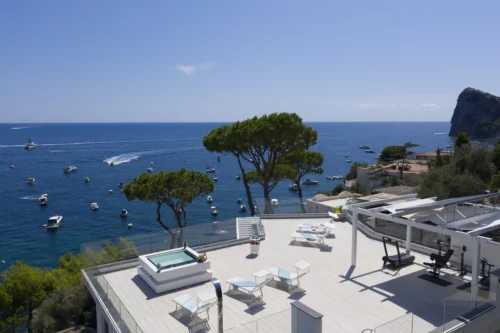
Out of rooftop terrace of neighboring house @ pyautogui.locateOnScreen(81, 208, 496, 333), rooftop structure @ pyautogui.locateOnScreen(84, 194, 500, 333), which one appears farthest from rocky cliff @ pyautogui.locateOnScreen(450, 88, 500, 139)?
rooftop terrace of neighboring house @ pyautogui.locateOnScreen(81, 208, 496, 333)

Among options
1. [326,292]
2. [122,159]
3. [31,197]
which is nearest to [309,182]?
[31,197]

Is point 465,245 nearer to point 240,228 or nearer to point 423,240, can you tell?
point 423,240

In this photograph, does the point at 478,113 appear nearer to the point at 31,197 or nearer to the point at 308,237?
the point at 31,197

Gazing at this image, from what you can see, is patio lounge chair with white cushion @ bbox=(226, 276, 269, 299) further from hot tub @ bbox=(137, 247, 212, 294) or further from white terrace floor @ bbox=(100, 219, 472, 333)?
hot tub @ bbox=(137, 247, 212, 294)

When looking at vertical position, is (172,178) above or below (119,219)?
above

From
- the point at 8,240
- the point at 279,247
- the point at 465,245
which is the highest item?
the point at 465,245

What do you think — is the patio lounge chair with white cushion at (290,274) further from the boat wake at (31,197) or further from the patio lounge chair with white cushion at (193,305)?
the boat wake at (31,197)

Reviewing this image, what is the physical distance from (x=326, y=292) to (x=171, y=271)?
14.3 feet

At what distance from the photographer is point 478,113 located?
5851 inches

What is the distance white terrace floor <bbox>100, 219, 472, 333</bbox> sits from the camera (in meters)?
8.80

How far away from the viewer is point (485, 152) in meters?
31.2

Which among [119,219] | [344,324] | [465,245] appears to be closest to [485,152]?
[465,245]

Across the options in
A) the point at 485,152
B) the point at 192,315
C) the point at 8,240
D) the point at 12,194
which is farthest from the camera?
the point at 12,194

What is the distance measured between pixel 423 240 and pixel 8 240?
133 feet
